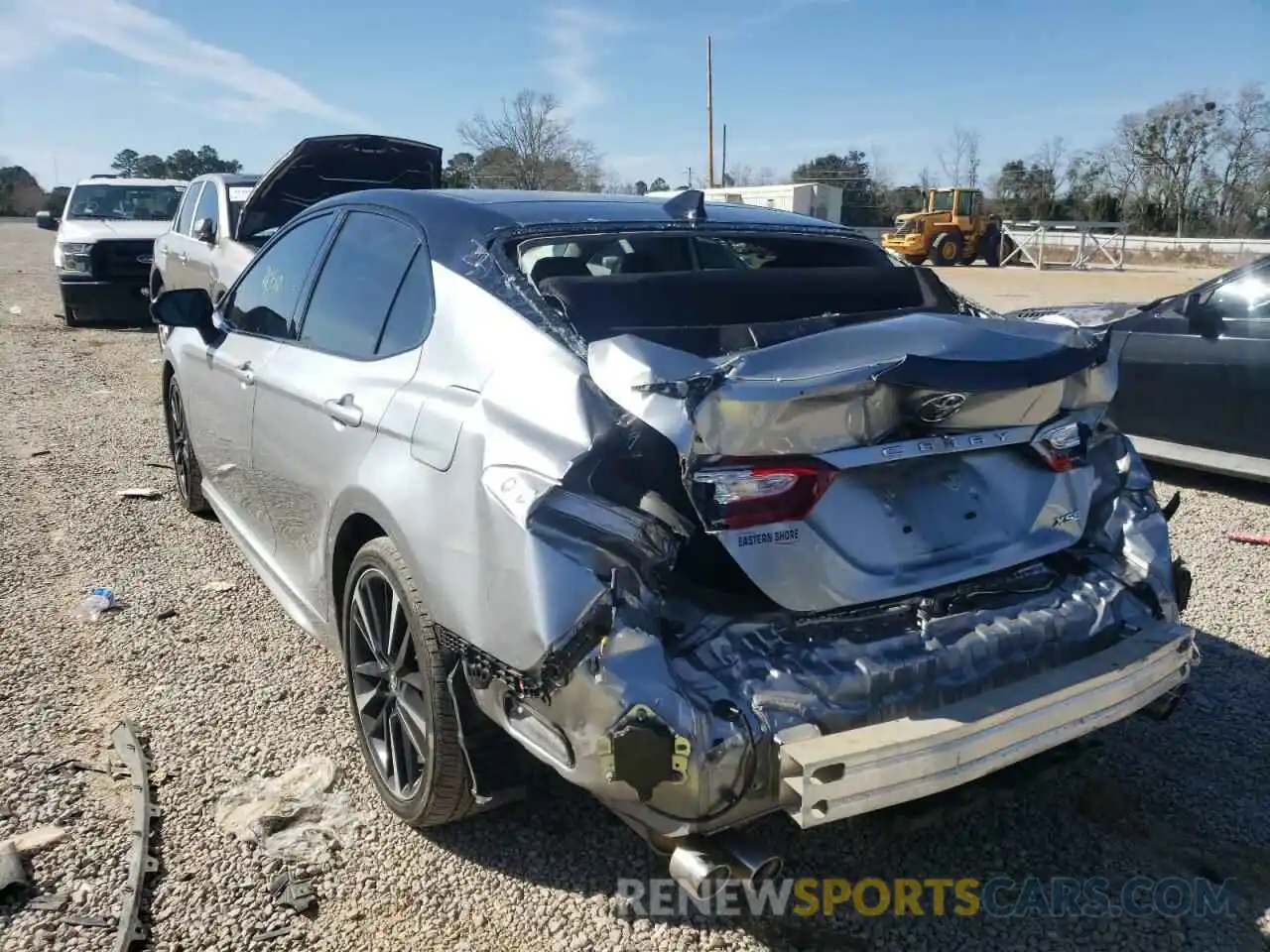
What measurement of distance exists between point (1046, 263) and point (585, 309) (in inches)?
1437

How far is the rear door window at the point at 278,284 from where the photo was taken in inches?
142

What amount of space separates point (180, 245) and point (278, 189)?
8.17 ft

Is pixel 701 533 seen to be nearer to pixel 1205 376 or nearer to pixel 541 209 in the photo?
pixel 541 209

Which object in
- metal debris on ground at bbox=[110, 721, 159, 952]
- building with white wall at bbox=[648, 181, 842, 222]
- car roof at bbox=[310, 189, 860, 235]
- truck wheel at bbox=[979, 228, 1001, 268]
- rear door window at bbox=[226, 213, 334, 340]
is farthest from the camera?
building with white wall at bbox=[648, 181, 842, 222]

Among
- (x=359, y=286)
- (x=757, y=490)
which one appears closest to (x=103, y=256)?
(x=359, y=286)

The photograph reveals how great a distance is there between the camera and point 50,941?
2373 mm

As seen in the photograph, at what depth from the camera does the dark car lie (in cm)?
554

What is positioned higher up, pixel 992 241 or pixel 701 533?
pixel 992 241

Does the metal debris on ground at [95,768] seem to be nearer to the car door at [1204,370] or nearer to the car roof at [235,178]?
the car door at [1204,370]

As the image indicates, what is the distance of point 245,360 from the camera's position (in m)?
3.76

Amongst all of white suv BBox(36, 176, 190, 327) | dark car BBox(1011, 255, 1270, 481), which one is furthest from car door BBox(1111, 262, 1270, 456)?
white suv BBox(36, 176, 190, 327)

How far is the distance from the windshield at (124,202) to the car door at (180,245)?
3529mm

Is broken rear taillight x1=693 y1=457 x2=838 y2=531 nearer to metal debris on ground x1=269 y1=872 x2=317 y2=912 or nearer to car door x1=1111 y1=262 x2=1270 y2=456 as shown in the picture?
metal debris on ground x1=269 y1=872 x2=317 y2=912

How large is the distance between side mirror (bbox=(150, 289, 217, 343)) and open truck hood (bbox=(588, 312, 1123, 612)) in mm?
2623
